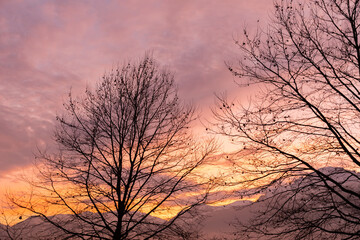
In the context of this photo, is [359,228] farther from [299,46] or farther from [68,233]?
[68,233]

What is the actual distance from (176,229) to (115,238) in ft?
7.18

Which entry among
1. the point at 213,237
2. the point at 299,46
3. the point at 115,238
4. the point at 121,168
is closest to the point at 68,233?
the point at 115,238

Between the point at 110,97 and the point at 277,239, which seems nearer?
the point at 277,239

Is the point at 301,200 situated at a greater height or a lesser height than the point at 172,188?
lesser

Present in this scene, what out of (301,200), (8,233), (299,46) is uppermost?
(299,46)

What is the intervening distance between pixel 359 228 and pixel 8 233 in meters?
12.1

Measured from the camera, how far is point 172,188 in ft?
38.8

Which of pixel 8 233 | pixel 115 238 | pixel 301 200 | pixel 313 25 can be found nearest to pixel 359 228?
pixel 301 200

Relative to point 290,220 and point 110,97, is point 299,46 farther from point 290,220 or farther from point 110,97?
point 110,97

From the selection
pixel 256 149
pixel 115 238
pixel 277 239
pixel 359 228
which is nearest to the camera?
pixel 359 228

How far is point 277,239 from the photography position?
874 cm

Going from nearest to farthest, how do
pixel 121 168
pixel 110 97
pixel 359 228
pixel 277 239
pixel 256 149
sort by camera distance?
pixel 359 228
pixel 277 239
pixel 256 149
pixel 121 168
pixel 110 97

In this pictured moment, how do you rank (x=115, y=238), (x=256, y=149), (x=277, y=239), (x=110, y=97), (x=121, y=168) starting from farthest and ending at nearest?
(x=110, y=97)
(x=121, y=168)
(x=115, y=238)
(x=256, y=149)
(x=277, y=239)

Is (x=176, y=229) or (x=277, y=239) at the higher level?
(x=176, y=229)
